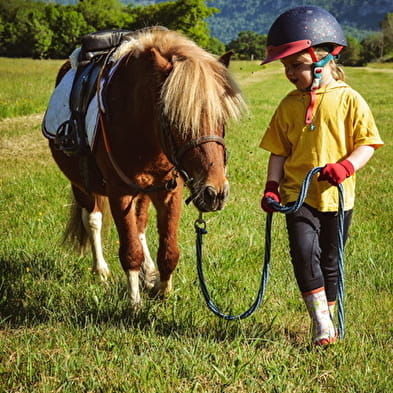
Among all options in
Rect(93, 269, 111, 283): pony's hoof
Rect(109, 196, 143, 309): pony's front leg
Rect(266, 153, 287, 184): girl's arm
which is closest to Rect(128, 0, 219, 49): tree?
Rect(93, 269, 111, 283): pony's hoof

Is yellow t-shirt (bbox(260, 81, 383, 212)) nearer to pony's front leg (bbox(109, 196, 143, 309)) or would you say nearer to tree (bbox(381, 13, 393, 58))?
pony's front leg (bbox(109, 196, 143, 309))

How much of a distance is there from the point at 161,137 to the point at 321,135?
0.97m

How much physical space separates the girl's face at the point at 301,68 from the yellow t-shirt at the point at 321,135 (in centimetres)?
8

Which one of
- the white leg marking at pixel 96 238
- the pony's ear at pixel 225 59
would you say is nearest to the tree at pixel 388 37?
the white leg marking at pixel 96 238

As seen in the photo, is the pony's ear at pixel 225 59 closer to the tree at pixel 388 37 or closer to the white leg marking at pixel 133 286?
the white leg marking at pixel 133 286

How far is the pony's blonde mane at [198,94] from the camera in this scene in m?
2.97

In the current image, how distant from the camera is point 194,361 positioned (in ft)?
9.72

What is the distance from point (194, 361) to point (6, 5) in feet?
320

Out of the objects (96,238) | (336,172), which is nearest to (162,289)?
(96,238)

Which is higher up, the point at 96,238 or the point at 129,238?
the point at 129,238

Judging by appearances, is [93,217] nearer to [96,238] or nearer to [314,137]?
[96,238]

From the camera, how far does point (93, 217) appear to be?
17.1 ft

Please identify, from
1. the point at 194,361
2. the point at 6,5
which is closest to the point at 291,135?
the point at 194,361

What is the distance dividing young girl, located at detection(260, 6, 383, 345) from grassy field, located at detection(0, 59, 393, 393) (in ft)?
0.97
